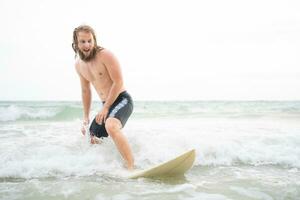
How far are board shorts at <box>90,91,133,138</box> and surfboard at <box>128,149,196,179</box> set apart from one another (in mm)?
697

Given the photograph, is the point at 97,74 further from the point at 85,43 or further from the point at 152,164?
the point at 152,164

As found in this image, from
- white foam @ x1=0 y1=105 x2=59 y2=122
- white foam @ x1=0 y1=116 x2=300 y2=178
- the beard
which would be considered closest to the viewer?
the beard

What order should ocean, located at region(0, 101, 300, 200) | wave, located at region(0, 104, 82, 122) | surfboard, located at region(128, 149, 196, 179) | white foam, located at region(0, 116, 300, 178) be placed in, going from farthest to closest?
1. wave, located at region(0, 104, 82, 122)
2. white foam, located at region(0, 116, 300, 178)
3. surfboard, located at region(128, 149, 196, 179)
4. ocean, located at region(0, 101, 300, 200)

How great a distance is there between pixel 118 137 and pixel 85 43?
3.75 feet

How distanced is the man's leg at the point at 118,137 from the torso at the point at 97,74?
1.61 feet

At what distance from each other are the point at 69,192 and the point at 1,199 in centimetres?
60

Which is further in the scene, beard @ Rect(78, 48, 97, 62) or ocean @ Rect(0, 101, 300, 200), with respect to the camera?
beard @ Rect(78, 48, 97, 62)

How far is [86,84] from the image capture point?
4523mm

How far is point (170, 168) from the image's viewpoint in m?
3.69

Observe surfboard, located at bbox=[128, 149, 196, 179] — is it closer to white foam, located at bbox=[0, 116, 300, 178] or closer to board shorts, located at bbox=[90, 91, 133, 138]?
white foam, located at bbox=[0, 116, 300, 178]

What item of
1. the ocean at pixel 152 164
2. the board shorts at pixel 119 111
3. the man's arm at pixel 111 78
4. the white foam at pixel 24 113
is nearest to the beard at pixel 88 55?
the man's arm at pixel 111 78

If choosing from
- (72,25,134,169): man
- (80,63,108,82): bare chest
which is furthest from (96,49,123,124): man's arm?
(80,63,108,82): bare chest

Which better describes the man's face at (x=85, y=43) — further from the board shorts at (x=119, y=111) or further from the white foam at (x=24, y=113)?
the white foam at (x=24, y=113)

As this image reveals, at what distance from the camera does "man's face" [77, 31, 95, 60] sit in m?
3.67
